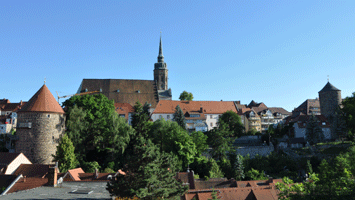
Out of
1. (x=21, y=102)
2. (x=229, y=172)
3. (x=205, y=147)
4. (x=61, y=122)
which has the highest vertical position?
(x=21, y=102)

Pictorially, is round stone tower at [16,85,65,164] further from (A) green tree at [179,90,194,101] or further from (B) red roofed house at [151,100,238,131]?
(A) green tree at [179,90,194,101]

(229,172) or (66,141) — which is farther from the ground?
(66,141)

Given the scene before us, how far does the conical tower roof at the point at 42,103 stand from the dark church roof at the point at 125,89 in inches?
1303

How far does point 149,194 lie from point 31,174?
58.2 feet

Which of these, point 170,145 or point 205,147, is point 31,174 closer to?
point 170,145

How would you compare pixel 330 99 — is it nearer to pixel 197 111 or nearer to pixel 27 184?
pixel 197 111

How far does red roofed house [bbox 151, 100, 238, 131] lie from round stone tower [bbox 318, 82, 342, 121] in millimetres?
18900

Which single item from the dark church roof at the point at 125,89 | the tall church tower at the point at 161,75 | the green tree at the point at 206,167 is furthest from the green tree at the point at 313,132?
the tall church tower at the point at 161,75

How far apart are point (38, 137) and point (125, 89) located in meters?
40.0

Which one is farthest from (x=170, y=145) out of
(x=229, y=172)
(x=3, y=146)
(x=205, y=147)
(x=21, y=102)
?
(x=21, y=102)

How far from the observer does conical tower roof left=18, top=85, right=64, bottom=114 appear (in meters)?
39.6

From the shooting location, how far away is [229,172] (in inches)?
1766

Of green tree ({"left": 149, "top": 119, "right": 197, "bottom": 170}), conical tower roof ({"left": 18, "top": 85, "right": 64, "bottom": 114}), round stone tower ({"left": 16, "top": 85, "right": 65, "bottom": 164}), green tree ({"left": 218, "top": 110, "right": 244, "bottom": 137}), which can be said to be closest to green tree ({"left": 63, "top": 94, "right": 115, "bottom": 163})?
round stone tower ({"left": 16, "top": 85, "right": 65, "bottom": 164})

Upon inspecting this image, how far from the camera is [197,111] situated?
7100 centimetres
